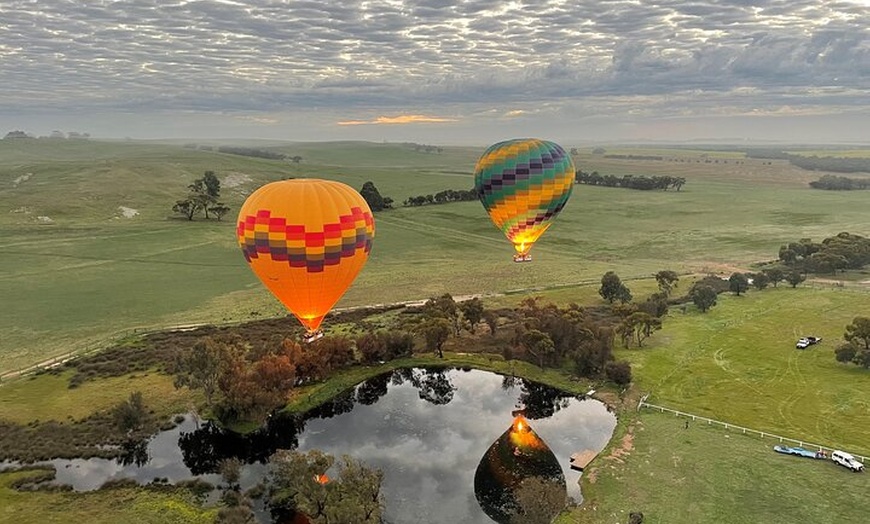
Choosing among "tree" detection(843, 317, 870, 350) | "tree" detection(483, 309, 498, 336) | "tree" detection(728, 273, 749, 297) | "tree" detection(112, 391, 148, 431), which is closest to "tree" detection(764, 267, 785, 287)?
"tree" detection(728, 273, 749, 297)

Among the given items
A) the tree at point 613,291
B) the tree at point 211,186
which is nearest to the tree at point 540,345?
the tree at point 613,291

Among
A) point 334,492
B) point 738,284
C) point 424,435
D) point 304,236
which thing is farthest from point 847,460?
point 738,284

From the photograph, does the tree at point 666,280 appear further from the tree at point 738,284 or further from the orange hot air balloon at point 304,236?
the orange hot air balloon at point 304,236

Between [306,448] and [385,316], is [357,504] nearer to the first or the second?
[306,448]

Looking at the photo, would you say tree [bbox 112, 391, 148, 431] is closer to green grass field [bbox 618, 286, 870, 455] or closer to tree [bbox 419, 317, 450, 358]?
tree [bbox 419, 317, 450, 358]

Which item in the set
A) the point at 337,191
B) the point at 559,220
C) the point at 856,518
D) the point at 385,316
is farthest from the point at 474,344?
the point at 559,220
